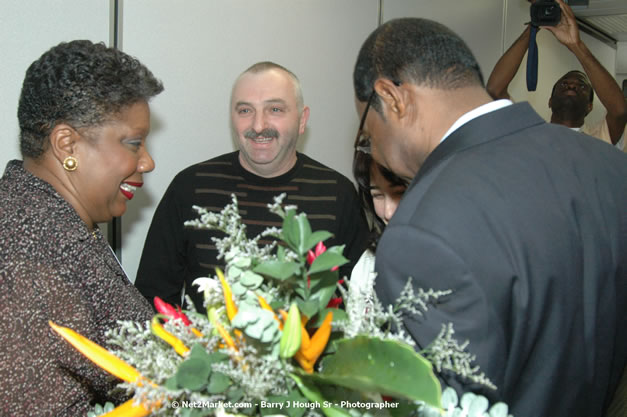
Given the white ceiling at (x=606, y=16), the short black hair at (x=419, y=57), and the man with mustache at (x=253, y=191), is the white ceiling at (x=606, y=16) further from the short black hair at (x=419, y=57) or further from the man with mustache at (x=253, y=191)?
the short black hair at (x=419, y=57)

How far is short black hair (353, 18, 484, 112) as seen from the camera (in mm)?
1113

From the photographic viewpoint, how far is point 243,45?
8.29 ft

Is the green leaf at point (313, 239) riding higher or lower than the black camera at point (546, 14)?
lower

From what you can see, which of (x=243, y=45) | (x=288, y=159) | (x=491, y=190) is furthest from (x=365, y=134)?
(x=243, y=45)

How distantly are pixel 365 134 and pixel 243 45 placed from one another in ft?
4.59

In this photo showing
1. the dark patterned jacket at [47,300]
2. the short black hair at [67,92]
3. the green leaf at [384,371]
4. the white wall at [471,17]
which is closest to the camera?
the green leaf at [384,371]

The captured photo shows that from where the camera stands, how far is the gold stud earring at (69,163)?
1255mm

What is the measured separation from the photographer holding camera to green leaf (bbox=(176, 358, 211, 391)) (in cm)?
282

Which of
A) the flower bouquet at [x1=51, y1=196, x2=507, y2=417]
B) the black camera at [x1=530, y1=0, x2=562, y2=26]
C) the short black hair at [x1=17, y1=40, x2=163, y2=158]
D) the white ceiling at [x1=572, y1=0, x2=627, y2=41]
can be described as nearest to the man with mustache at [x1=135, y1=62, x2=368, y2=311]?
the short black hair at [x1=17, y1=40, x2=163, y2=158]

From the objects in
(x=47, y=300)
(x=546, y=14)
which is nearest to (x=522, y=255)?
(x=47, y=300)

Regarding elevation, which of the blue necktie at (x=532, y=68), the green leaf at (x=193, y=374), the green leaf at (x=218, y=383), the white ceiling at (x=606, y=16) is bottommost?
the green leaf at (x=218, y=383)

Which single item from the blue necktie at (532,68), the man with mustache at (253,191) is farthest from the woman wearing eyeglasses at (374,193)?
the blue necktie at (532,68)

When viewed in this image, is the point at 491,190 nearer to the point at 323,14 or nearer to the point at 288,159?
the point at 288,159

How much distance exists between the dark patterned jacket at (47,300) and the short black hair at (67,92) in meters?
0.10
